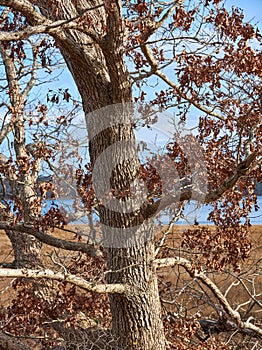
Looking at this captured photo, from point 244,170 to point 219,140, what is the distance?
926 millimetres

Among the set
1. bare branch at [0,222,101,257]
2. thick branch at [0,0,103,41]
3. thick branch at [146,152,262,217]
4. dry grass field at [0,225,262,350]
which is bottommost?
dry grass field at [0,225,262,350]

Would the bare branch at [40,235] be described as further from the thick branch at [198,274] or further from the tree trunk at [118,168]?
the thick branch at [198,274]

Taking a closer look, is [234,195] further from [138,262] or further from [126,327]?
[126,327]

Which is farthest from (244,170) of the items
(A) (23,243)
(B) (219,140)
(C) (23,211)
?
(A) (23,243)

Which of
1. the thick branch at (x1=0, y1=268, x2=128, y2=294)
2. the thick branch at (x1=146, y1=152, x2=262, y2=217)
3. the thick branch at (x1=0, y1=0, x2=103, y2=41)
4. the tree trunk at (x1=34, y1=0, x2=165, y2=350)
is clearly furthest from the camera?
the tree trunk at (x1=34, y1=0, x2=165, y2=350)

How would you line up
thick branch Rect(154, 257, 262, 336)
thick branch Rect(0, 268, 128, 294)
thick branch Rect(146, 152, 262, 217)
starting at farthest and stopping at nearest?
1. thick branch Rect(154, 257, 262, 336)
2. thick branch Rect(146, 152, 262, 217)
3. thick branch Rect(0, 268, 128, 294)

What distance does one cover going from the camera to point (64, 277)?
3842 mm

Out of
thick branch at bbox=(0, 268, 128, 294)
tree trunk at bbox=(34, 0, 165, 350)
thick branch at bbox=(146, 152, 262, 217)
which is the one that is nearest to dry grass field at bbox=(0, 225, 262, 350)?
thick branch at bbox=(0, 268, 128, 294)

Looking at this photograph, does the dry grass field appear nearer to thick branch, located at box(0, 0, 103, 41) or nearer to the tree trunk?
the tree trunk

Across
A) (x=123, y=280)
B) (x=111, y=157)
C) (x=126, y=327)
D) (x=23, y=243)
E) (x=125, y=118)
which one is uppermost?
→ (x=125, y=118)

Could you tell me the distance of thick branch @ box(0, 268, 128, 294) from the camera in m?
3.52

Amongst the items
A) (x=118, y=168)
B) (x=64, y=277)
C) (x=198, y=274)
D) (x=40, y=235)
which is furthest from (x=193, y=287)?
(x=64, y=277)

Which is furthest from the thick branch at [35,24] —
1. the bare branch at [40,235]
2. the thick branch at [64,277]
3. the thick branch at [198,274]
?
the thick branch at [198,274]

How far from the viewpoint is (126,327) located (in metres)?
4.46
